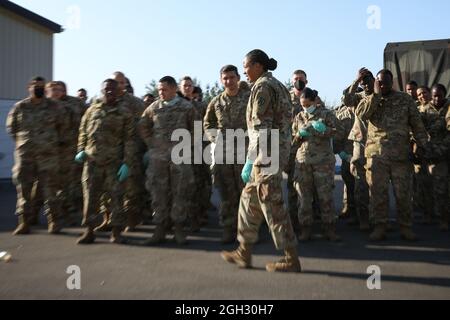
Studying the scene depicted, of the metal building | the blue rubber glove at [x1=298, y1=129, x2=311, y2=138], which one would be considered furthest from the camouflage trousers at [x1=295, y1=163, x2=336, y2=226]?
the metal building

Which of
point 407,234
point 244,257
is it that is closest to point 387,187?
point 407,234

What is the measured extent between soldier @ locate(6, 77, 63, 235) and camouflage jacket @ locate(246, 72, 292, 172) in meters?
3.41

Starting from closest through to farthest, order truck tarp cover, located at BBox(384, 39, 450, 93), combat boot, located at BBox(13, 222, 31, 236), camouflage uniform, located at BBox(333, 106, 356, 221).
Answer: combat boot, located at BBox(13, 222, 31, 236) → camouflage uniform, located at BBox(333, 106, 356, 221) → truck tarp cover, located at BBox(384, 39, 450, 93)

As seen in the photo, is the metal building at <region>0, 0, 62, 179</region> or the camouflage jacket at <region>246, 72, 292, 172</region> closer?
the camouflage jacket at <region>246, 72, 292, 172</region>

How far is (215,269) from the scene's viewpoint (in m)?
4.38

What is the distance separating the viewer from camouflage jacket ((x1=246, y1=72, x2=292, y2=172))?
4137 millimetres

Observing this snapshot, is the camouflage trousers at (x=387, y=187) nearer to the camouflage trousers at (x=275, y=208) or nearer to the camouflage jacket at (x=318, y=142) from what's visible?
the camouflage jacket at (x=318, y=142)

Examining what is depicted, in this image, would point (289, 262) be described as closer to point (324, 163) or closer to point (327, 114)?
point (324, 163)

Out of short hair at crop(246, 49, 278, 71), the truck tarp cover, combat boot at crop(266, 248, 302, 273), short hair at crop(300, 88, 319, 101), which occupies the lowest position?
combat boot at crop(266, 248, 302, 273)

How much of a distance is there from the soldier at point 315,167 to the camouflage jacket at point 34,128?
3.55m

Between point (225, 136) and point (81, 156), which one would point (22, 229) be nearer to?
point (81, 156)

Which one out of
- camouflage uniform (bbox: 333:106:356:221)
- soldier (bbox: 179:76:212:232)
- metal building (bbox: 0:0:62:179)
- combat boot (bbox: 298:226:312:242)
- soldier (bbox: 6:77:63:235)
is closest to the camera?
combat boot (bbox: 298:226:312:242)

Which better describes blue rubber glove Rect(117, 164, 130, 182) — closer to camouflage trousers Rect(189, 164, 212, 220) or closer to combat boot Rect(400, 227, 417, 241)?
camouflage trousers Rect(189, 164, 212, 220)
